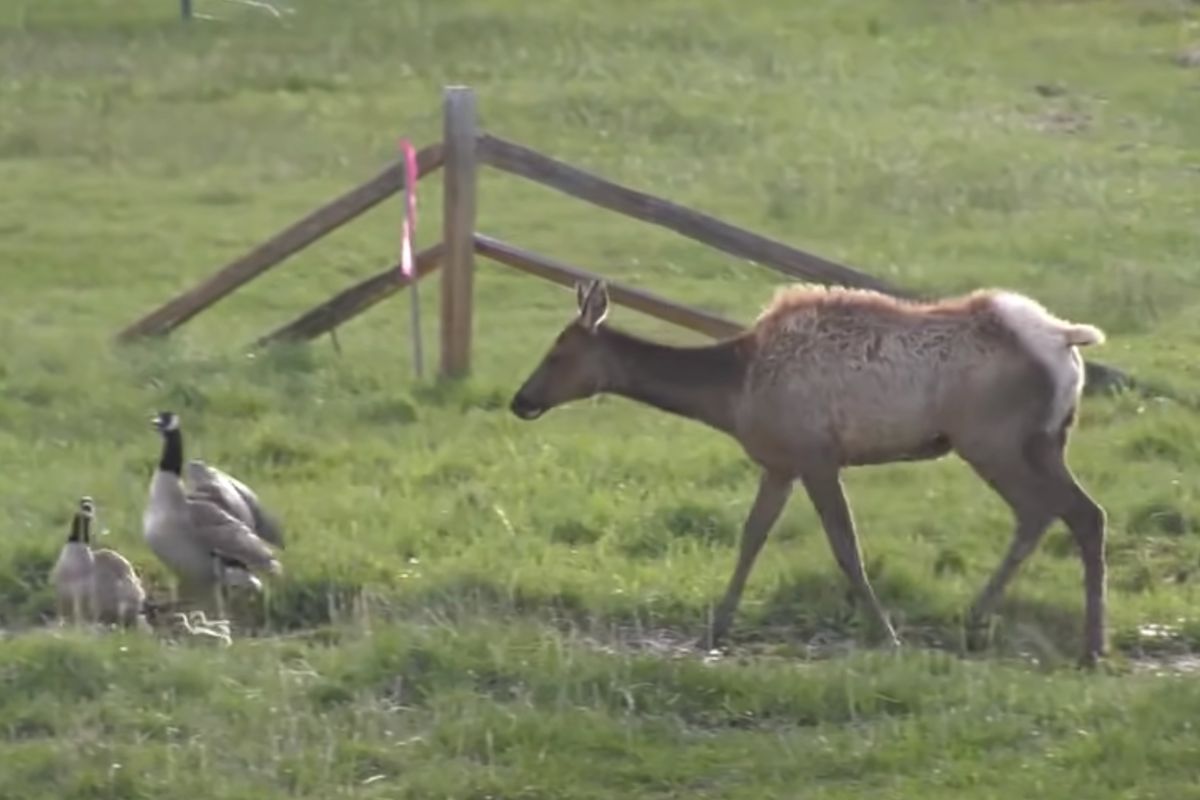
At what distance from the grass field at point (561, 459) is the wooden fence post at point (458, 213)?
0.44 metres

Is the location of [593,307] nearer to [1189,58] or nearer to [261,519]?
[261,519]

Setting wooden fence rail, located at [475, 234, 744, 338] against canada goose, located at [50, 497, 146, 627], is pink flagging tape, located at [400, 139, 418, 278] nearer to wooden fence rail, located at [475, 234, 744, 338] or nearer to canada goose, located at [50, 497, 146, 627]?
wooden fence rail, located at [475, 234, 744, 338]

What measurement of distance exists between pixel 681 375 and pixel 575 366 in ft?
1.46

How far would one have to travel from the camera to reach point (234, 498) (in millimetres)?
10031

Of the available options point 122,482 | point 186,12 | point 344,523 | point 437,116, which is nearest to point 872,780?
point 344,523

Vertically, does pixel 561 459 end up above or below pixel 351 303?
below

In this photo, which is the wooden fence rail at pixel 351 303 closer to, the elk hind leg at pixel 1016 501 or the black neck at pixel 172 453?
the black neck at pixel 172 453

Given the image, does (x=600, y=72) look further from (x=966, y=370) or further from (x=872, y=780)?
(x=872, y=780)

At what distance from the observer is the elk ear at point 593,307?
33.4 feet

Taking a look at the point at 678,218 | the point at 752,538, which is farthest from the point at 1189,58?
the point at 752,538

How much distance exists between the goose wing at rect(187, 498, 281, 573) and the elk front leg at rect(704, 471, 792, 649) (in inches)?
67.0

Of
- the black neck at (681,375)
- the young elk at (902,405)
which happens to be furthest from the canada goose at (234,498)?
the young elk at (902,405)

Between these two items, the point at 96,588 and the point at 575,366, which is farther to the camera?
the point at 575,366

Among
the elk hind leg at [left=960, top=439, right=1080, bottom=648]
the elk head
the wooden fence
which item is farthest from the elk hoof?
the wooden fence
